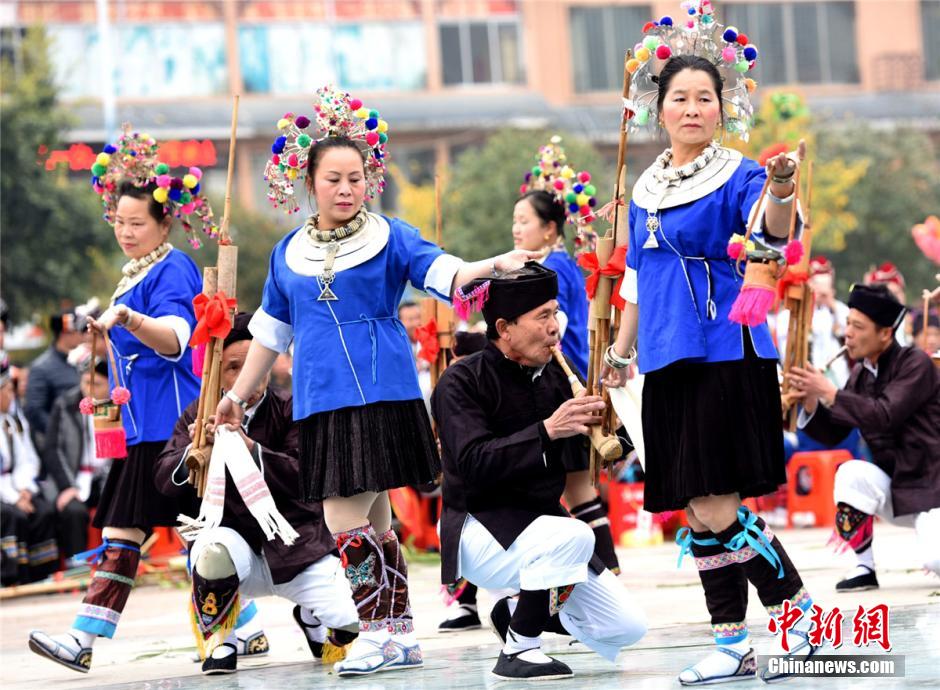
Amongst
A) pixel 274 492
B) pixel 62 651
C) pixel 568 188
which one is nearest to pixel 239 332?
pixel 274 492

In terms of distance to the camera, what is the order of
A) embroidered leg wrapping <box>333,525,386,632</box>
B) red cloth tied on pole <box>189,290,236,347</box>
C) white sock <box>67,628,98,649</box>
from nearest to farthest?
A: embroidered leg wrapping <box>333,525,386,632</box>
red cloth tied on pole <box>189,290,236,347</box>
white sock <box>67,628,98,649</box>

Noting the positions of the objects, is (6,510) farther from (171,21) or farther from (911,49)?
(911,49)

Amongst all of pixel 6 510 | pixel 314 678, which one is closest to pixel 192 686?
pixel 314 678

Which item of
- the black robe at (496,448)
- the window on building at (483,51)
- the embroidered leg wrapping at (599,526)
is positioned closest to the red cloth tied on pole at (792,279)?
the embroidered leg wrapping at (599,526)

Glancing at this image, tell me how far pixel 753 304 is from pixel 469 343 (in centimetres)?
266

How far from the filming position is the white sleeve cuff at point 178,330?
6195mm

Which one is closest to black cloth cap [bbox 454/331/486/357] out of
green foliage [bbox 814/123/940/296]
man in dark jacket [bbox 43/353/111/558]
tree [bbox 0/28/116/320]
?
man in dark jacket [bbox 43/353/111/558]

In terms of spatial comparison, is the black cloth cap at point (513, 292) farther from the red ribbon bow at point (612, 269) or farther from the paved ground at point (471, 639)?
the paved ground at point (471, 639)

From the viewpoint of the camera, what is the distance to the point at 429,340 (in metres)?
7.35

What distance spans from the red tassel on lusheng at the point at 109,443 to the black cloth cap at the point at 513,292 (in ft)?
5.65

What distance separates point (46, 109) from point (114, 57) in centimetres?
1379

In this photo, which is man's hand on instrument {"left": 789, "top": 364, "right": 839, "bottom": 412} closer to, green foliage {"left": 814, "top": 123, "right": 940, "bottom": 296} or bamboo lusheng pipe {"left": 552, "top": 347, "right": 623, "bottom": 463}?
bamboo lusheng pipe {"left": 552, "top": 347, "right": 623, "bottom": 463}

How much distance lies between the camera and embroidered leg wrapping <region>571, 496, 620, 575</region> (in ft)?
20.7

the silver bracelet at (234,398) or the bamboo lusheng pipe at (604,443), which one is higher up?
the silver bracelet at (234,398)
